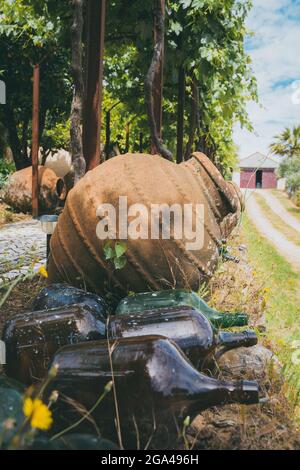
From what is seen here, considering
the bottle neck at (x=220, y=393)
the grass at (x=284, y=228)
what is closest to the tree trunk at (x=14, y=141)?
the grass at (x=284, y=228)

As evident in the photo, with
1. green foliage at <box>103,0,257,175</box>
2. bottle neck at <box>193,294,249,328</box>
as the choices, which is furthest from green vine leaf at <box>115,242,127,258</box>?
green foliage at <box>103,0,257,175</box>

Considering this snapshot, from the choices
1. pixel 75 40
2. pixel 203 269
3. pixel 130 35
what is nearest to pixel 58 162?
pixel 130 35

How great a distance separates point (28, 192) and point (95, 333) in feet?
27.3

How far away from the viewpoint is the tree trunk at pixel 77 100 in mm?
3797

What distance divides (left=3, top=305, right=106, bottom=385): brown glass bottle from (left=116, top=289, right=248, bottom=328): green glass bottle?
0.33 metres

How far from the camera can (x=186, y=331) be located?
178 cm

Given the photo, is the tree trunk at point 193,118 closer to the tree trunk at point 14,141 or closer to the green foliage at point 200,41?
the green foliage at point 200,41

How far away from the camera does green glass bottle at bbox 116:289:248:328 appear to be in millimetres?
2167

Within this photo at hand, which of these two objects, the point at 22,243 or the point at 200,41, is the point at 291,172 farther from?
the point at 22,243

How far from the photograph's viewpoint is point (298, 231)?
1836cm

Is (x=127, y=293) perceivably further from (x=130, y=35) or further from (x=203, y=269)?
(x=130, y=35)

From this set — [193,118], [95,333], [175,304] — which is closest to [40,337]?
[95,333]

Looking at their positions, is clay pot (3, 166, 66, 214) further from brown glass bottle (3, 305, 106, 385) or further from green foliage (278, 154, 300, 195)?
green foliage (278, 154, 300, 195)

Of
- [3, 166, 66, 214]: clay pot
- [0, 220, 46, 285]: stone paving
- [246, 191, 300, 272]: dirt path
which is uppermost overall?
[3, 166, 66, 214]: clay pot
